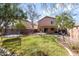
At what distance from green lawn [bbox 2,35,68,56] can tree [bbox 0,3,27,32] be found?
0.13 m

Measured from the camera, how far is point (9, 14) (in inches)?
53.1

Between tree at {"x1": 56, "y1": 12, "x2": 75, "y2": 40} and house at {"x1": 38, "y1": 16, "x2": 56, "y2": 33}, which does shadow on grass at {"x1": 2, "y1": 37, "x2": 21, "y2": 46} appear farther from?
tree at {"x1": 56, "y1": 12, "x2": 75, "y2": 40}

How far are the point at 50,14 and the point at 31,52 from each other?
1.02 feet

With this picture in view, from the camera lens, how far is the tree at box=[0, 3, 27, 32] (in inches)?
52.7

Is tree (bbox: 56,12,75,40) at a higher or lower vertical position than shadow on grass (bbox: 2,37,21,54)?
higher

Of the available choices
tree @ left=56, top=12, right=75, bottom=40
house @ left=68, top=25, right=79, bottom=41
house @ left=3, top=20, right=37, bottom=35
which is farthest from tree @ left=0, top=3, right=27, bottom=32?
house @ left=68, top=25, right=79, bottom=41

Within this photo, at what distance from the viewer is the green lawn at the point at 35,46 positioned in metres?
1.31

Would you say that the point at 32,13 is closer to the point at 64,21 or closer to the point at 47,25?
the point at 47,25

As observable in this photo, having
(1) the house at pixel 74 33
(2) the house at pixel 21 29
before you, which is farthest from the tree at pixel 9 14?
→ (1) the house at pixel 74 33

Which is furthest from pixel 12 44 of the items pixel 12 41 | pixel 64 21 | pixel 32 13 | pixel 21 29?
pixel 64 21

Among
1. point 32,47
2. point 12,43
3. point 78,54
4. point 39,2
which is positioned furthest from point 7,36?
point 78,54

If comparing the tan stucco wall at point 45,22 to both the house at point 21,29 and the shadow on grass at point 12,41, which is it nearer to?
the house at point 21,29

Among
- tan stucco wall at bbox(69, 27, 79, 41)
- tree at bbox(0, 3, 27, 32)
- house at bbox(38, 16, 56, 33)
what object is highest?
tree at bbox(0, 3, 27, 32)

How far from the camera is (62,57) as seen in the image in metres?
1.30
